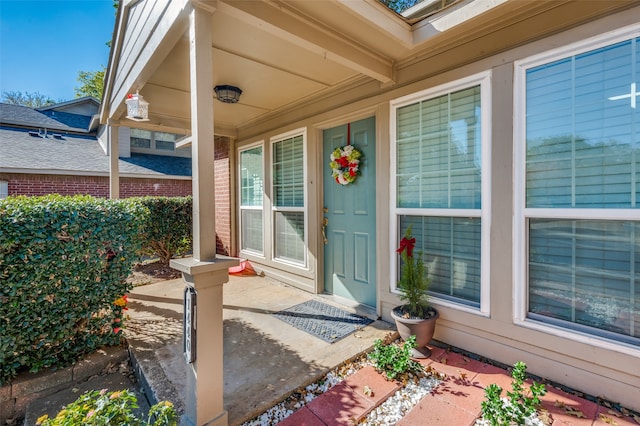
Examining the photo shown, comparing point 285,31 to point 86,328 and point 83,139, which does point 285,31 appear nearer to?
point 86,328

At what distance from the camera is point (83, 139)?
966 centimetres


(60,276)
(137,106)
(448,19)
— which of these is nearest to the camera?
(60,276)

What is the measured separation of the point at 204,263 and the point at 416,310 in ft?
5.99

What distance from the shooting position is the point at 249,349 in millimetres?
2502

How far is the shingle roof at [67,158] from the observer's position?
733cm

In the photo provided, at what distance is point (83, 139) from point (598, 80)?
1244cm

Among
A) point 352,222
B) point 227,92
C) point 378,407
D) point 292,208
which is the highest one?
point 227,92

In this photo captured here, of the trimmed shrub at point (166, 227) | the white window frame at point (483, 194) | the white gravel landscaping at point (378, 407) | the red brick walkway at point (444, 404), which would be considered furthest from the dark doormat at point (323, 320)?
the trimmed shrub at point (166, 227)

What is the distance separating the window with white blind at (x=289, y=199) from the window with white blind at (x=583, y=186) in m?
2.64

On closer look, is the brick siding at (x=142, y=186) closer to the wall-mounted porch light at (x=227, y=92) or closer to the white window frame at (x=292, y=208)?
the white window frame at (x=292, y=208)

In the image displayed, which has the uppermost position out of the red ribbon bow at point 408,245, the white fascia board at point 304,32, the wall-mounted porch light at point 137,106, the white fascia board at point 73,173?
the white fascia board at point 304,32

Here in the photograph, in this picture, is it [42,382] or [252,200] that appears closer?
[42,382]

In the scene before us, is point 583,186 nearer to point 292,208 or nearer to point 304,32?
point 304,32

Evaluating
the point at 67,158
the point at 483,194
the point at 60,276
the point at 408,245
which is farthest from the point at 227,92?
the point at 67,158
